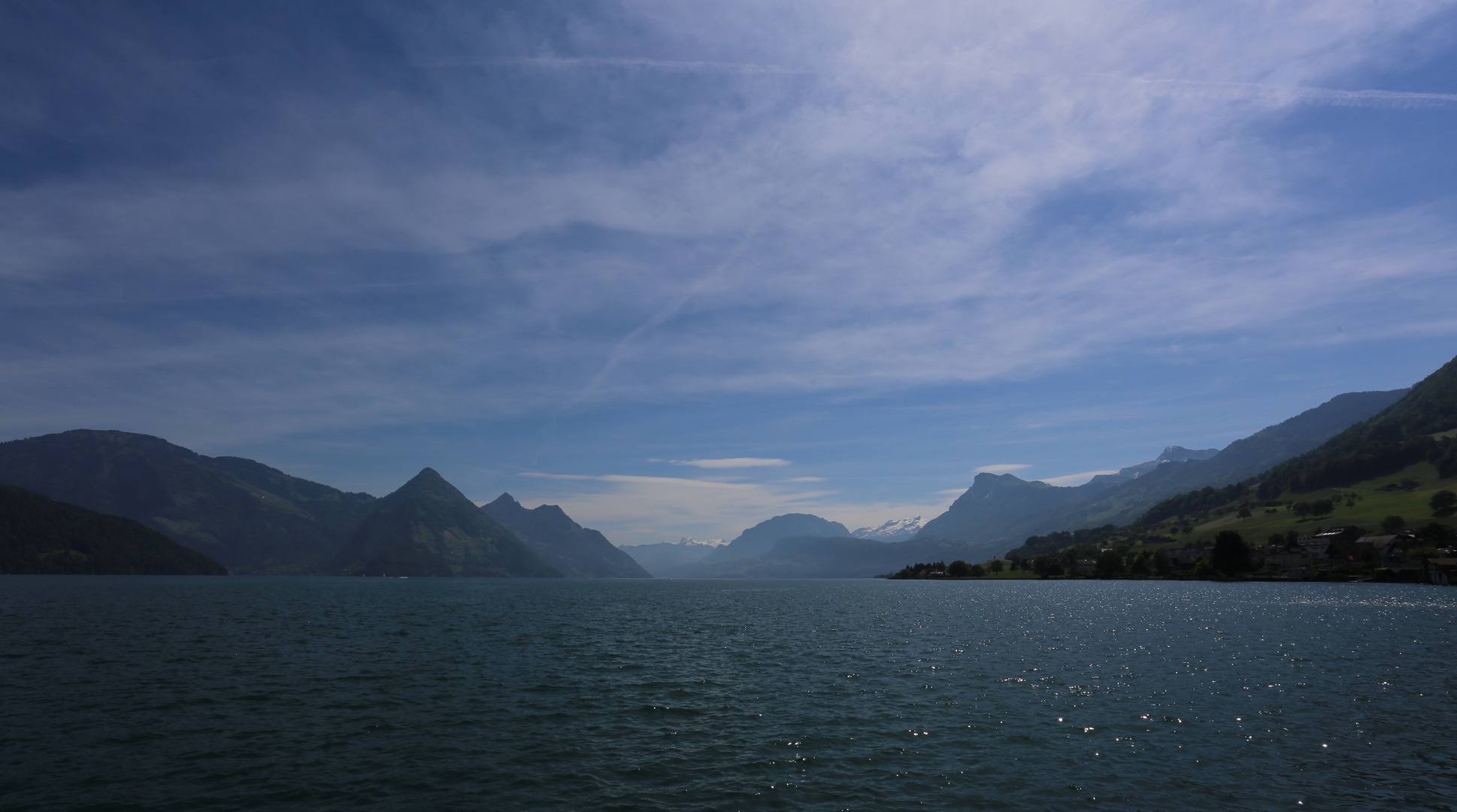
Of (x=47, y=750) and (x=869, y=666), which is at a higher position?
(x=47, y=750)

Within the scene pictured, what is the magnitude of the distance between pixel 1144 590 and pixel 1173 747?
6827 inches

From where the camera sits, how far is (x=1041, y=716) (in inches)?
1369

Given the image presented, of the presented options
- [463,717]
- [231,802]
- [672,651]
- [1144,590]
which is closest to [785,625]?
[672,651]

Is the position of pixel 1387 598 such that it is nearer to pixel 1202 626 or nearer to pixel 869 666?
pixel 1202 626

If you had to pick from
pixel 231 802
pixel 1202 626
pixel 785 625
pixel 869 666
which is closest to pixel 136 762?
pixel 231 802

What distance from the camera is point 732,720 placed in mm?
34531

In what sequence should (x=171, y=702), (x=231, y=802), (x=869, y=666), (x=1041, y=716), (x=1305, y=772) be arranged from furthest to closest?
(x=869, y=666) → (x=171, y=702) → (x=1041, y=716) → (x=1305, y=772) → (x=231, y=802)

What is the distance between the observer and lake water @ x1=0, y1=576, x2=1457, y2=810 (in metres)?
23.6

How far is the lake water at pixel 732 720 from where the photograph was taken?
77.6 ft

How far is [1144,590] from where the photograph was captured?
170m

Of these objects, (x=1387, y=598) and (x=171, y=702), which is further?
(x=1387, y=598)

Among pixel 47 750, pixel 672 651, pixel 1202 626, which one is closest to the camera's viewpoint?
pixel 47 750

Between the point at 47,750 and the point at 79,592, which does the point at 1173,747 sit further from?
the point at 79,592

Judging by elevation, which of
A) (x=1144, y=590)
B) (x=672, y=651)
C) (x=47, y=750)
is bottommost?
(x=1144, y=590)
